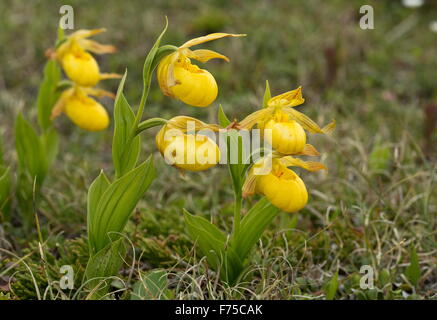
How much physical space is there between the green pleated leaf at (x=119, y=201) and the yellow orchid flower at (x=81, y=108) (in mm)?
623

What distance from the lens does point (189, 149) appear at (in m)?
1.41

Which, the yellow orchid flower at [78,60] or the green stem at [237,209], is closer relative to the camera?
the green stem at [237,209]

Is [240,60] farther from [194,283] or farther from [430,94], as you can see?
[194,283]

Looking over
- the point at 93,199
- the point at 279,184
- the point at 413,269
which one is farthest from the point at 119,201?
the point at 413,269

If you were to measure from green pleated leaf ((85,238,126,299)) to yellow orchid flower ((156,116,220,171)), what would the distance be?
30 cm

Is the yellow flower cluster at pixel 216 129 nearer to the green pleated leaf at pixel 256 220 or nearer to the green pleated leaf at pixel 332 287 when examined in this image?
the green pleated leaf at pixel 256 220

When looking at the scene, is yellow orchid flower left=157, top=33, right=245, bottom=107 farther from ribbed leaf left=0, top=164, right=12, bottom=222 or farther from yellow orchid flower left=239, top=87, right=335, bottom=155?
ribbed leaf left=0, top=164, right=12, bottom=222

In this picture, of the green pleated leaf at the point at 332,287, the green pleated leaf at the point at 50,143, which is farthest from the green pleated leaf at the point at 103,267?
the green pleated leaf at the point at 50,143

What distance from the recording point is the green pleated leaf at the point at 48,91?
81.7 inches

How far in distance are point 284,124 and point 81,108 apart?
946mm

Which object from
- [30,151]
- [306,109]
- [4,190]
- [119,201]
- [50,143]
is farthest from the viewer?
[306,109]

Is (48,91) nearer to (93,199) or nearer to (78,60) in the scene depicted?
(78,60)

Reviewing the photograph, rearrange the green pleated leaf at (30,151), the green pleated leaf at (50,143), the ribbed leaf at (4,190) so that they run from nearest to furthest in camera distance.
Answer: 1. the ribbed leaf at (4,190)
2. the green pleated leaf at (30,151)
3. the green pleated leaf at (50,143)

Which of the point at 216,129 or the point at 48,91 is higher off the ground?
the point at 48,91
